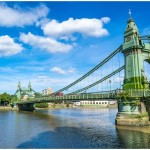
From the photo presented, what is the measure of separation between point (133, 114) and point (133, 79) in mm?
7203

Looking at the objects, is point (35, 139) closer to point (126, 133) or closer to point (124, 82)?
point (126, 133)

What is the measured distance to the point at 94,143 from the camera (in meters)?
36.7

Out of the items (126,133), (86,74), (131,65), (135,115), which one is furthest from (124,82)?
(86,74)

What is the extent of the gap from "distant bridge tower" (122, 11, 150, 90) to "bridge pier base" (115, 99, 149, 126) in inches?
151

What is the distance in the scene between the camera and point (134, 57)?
176ft

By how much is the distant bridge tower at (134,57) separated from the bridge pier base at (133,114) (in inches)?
151

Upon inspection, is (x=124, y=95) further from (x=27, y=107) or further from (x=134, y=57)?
(x=27, y=107)

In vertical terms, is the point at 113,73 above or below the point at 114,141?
above

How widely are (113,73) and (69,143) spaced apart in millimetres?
31268

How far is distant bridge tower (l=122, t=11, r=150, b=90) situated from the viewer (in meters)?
53.2

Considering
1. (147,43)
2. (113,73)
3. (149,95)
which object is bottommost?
(149,95)

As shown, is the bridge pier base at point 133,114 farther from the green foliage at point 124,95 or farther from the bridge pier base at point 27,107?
the bridge pier base at point 27,107

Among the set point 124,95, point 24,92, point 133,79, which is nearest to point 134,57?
point 133,79

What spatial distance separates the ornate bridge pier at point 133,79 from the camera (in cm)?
5100
